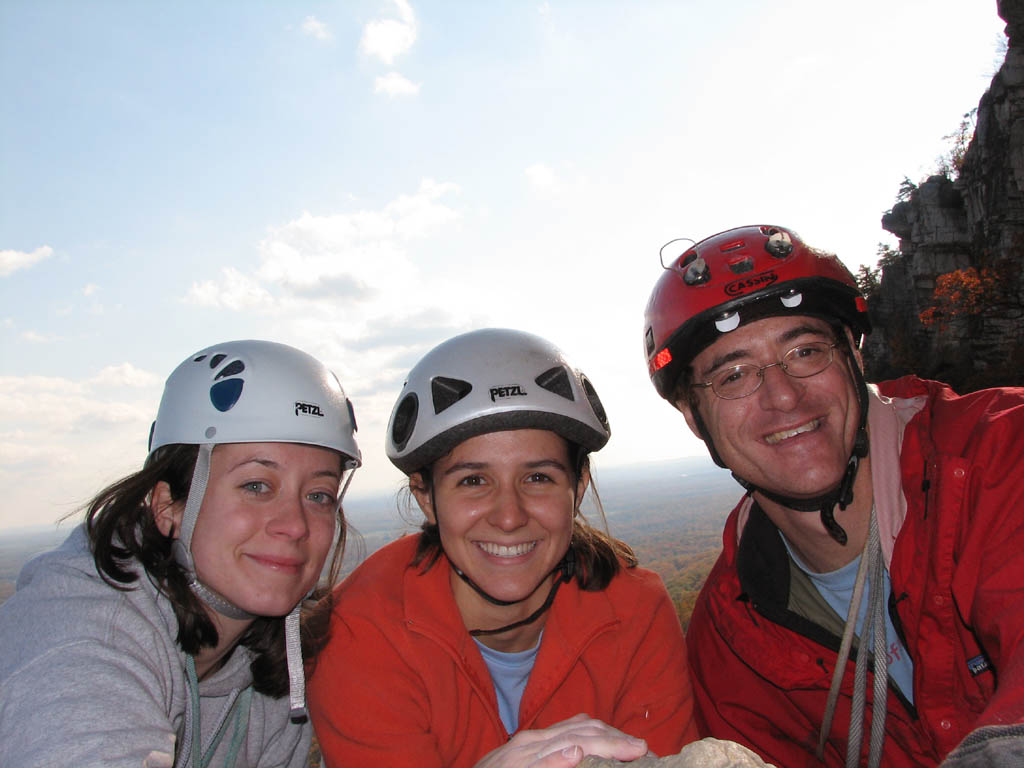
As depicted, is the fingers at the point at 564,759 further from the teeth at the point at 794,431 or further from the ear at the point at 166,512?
the ear at the point at 166,512

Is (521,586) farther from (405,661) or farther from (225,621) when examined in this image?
(225,621)

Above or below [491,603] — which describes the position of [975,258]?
above

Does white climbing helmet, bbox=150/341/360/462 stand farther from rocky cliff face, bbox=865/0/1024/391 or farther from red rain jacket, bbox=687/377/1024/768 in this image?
rocky cliff face, bbox=865/0/1024/391

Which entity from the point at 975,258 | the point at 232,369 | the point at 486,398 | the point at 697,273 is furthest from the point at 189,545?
the point at 975,258

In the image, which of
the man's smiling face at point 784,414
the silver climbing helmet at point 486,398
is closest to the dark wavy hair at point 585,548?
the silver climbing helmet at point 486,398

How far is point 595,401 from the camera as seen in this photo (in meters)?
4.52

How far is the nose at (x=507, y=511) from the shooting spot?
11.5 feet

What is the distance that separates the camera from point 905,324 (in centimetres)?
3616

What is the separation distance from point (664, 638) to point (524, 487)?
1388 millimetres

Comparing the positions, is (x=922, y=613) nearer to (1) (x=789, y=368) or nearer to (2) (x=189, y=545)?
(1) (x=789, y=368)

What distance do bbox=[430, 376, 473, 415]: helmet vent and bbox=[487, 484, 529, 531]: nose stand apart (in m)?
0.71

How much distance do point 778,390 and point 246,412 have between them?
349 cm

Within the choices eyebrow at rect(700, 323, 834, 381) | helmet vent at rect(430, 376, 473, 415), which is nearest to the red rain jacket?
eyebrow at rect(700, 323, 834, 381)

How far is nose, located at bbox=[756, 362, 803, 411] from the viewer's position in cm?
374
